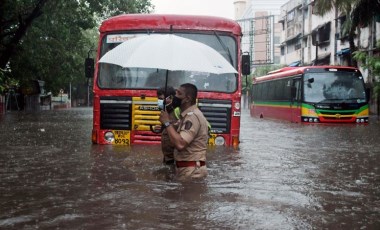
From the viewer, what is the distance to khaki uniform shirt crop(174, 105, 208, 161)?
6.27 metres

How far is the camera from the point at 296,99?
890 inches

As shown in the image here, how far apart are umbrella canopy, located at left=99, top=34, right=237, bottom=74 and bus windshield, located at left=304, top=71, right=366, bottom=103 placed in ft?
47.0

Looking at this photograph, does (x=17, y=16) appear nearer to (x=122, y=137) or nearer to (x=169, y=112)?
(x=122, y=137)

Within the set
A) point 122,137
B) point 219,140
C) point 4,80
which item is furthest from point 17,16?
point 219,140

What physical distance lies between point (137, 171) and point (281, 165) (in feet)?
8.58

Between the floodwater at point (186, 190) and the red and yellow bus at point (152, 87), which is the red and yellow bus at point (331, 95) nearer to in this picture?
the floodwater at point (186, 190)

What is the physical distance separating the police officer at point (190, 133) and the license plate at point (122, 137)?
4.07 m

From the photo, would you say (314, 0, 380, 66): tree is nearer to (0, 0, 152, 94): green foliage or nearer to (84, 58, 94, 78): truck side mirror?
(0, 0, 152, 94): green foliage

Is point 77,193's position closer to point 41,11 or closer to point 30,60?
point 41,11

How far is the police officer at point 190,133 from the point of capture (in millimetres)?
6270

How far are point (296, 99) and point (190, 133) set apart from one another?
16934mm

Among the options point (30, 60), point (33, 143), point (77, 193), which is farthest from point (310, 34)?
point (77, 193)

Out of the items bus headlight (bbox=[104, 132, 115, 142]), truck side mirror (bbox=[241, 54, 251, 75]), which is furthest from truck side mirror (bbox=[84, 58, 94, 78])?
truck side mirror (bbox=[241, 54, 251, 75])

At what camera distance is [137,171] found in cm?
830
